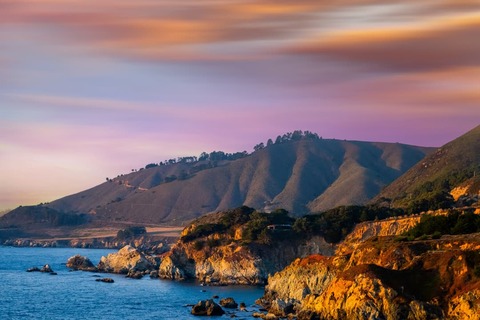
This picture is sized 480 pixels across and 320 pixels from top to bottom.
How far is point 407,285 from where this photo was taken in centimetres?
7025

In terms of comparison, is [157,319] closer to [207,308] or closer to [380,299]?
[207,308]

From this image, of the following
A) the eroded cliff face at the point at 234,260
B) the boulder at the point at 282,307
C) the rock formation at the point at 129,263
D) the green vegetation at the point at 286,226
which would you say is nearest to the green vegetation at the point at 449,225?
the boulder at the point at 282,307

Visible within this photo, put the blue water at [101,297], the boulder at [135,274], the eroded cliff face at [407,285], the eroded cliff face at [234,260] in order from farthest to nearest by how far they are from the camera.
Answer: the boulder at [135,274] → the eroded cliff face at [234,260] → the blue water at [101,297] → the eroded cliff face at [407,285]

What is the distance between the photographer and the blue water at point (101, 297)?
8838 centimetres

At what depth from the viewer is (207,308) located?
8400cm

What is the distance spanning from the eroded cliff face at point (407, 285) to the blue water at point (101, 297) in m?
12.9

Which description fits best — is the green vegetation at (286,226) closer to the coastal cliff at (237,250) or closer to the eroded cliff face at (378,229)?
the coastal cliff at (237,250)

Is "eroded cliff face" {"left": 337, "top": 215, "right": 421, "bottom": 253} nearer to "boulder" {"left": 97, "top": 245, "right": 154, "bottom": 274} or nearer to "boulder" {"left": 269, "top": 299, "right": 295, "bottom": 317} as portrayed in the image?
"boulder" {"left": 269, "top": 299, "right": 295, "bottom": 317}

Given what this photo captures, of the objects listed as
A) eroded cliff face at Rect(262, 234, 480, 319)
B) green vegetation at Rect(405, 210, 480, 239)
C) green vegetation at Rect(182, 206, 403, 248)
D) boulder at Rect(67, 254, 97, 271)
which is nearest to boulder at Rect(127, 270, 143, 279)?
green vegetation at Rect(182, 206, 403, 248)

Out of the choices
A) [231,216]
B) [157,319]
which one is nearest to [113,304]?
[157,319]

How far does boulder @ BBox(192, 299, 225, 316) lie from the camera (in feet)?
274

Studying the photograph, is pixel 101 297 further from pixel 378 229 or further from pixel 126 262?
pixel 378 229

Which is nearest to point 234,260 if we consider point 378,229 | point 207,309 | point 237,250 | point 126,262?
point 237,250

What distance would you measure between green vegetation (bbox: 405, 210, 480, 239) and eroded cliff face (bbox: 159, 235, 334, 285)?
3987 cm
